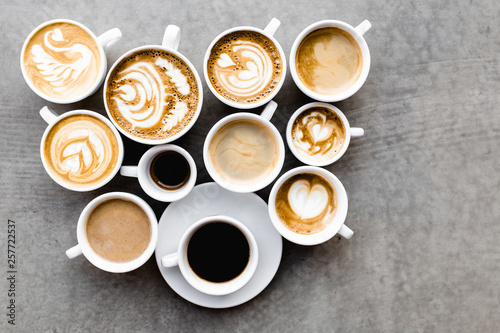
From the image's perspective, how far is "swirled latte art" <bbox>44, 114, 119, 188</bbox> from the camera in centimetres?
A: 177

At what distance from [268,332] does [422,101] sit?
1.39 metres

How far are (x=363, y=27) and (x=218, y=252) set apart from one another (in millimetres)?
1237

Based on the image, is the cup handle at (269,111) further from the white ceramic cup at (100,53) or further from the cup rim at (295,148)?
the white ceramic cup at (100,53)

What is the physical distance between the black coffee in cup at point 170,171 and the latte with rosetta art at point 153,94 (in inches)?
5.1

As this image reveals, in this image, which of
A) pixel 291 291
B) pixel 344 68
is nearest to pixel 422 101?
pixel 344 68

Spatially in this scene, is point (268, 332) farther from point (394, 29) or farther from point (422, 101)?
point (394, 29)

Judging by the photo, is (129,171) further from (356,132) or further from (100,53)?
(356,132)

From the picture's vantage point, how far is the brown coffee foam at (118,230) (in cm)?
179

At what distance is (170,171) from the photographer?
1880 mm

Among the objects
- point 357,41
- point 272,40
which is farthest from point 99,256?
point 357,41

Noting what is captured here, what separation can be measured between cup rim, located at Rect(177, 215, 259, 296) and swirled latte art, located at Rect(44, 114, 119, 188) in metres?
0.46

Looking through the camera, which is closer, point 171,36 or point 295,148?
point 171,36

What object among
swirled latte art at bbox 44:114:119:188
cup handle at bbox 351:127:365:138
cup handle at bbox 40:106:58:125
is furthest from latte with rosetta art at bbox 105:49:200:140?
cup handle at bbox 351:127:365:138

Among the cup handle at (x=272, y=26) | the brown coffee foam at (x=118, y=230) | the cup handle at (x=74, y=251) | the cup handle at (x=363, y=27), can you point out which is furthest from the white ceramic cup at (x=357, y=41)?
the cup handle at (x=74, y=251)
